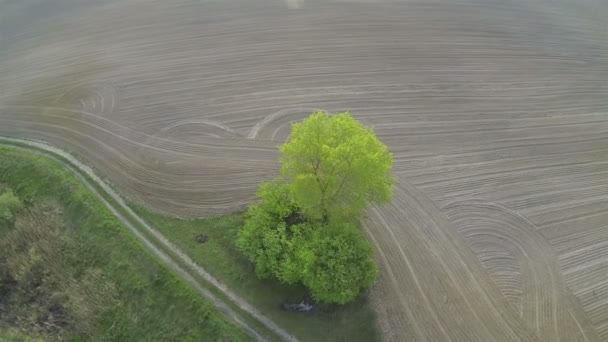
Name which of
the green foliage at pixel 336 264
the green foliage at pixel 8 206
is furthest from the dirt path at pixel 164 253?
the green foliage at pixel 8 206

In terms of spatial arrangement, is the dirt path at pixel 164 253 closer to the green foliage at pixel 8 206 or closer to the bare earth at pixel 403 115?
the bare earth at pixel 403 115

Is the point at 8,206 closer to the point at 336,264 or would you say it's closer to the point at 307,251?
the point at 307,251

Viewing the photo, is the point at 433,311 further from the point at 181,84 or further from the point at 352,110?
the point at 181,84

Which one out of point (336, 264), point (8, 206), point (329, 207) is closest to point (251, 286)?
point (336, 264)

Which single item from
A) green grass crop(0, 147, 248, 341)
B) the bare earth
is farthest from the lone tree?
green grass crop(0, 147, 248, 341)

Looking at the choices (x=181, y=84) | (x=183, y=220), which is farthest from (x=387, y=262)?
(x=181, y=84)
